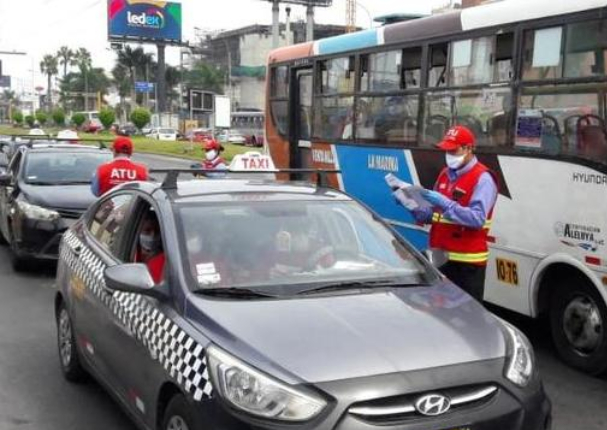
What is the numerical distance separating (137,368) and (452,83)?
14.9 feet

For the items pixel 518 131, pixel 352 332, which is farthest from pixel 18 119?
pixel 352 332

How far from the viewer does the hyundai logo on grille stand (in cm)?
305

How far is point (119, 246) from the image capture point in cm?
474

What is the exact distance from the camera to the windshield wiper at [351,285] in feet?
12.8

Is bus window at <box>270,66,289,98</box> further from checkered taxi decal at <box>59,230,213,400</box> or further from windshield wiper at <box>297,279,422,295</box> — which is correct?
windshield wiper at <box>297,279,422,295</box>

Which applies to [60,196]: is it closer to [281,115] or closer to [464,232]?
[281,115]

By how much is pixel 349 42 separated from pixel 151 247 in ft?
18.0

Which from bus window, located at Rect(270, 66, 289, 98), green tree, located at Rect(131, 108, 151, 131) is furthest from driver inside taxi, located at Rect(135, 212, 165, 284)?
green tree, located at Rect(131, 108, 151, 131)

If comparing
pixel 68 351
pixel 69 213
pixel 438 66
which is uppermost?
pixel 438 66

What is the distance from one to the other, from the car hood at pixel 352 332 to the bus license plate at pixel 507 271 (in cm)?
260

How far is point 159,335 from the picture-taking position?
12.2 feet

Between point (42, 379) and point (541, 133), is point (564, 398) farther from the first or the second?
point (42, 379)

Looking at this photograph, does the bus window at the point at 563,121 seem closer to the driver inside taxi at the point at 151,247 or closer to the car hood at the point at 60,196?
the driver inside taxi at the point at 151,247

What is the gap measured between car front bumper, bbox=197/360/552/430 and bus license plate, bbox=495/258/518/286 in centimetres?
317
